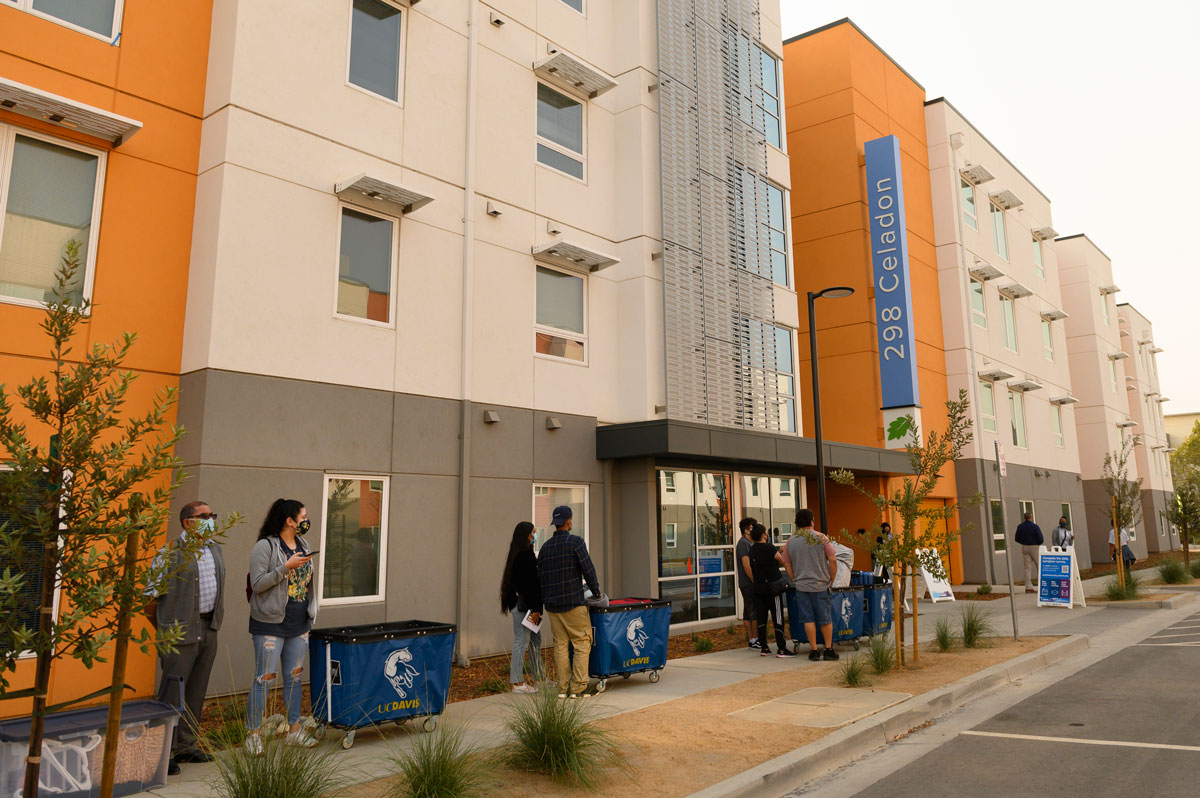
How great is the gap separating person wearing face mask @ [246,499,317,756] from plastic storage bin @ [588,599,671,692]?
11.1 ft

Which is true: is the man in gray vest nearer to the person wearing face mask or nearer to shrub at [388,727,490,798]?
the person wearing face mask

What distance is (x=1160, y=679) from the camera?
10.0 m

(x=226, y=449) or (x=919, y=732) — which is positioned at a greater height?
(x=226, y=449)

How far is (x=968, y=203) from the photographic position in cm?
2825

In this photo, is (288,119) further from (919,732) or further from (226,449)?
(919,732)

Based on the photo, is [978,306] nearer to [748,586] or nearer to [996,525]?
[996,525]

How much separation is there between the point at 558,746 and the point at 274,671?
2.54 meters

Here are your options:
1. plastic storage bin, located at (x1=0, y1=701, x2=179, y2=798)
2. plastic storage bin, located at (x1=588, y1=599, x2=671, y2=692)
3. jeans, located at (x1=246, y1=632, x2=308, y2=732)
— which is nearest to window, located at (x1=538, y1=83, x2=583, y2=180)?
plastic storage bin, located at (x1=588, y1=599, x2=671, y2=692)

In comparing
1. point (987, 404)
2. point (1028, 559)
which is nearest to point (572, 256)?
point (1028, 559)

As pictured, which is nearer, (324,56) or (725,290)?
(324,56)

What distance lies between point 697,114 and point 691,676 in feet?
36.5

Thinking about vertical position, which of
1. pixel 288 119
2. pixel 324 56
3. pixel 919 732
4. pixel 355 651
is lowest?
pixel 919 732

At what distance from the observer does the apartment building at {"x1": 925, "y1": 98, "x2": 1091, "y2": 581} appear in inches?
1022

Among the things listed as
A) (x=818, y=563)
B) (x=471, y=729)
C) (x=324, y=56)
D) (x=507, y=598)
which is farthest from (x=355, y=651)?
(x=324, y=56)
